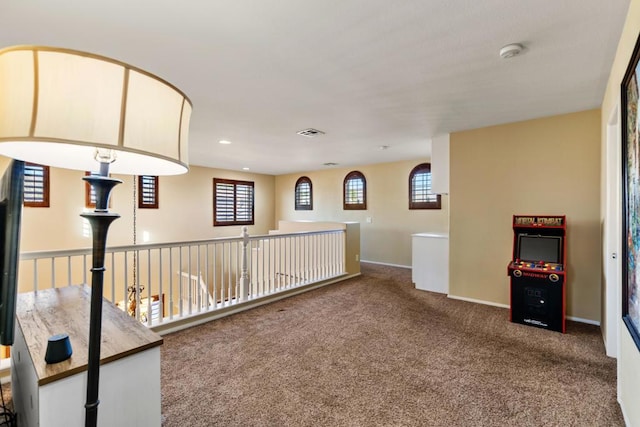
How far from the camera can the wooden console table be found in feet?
3.13

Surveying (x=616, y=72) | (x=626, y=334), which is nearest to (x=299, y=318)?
(x=626, y=334)

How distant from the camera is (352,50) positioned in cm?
205

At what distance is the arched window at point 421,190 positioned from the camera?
6.11 m

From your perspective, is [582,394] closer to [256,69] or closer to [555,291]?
[555,291]

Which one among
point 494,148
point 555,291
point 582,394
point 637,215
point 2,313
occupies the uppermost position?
point 494,148

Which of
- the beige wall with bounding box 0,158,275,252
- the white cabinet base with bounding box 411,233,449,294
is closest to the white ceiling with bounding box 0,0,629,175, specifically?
the white cabinet base with bounding box 411,233,449,294

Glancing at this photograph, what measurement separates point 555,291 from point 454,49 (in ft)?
8.88

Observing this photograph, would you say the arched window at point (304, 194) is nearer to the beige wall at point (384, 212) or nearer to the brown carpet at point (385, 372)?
the beige wall at point (384, 212)

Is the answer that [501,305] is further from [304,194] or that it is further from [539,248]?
[304,194]

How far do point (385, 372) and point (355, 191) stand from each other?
547cm

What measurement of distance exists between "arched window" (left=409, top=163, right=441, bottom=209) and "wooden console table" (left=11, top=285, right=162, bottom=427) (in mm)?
5795

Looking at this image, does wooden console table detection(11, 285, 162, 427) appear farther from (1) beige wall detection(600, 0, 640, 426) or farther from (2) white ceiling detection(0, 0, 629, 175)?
(1) beige wall detection(600, 0, 640, 426)

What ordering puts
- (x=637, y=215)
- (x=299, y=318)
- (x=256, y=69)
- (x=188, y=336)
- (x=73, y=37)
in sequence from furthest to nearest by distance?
(x=299, y=318), (x=188, y=336), (x=256, y=69), (x=73, y=37), (x=637, y=215)

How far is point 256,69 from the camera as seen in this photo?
233cm
